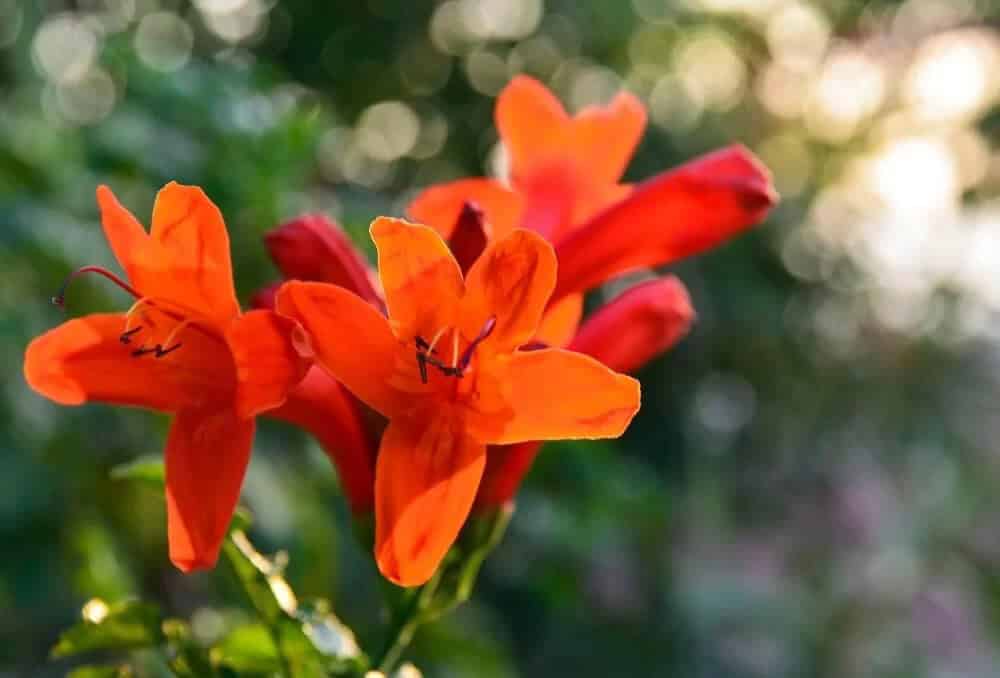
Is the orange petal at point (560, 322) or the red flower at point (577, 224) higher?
the red flower at point (577, 224)

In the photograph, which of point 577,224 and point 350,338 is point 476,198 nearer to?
point 577,224

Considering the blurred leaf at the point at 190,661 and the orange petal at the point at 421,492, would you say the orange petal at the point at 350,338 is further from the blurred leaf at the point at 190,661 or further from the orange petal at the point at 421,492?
the blurred leaf at the point at 190,661

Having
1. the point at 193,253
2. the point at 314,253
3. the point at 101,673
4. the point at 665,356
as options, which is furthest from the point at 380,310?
the point at 665,356

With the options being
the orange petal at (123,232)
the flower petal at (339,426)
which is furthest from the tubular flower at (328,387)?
the orange petal at (123,232)

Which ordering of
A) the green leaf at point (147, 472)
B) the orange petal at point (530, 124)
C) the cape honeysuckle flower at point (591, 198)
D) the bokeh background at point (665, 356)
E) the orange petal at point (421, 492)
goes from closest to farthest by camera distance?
the orange petal at point (421, 492), the green leaf at point (147, 472), the cape honeysuckle flower at point (591, 198), the orange petal at point (530, 124), the bokeh background at point (665, 356)

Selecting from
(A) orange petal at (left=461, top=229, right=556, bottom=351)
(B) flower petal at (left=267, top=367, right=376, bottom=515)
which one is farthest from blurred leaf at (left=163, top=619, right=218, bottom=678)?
(A) orange petal at (left=461, top=229, right=556, bottom=351)

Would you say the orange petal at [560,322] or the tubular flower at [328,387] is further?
the orange petal at [560,322]

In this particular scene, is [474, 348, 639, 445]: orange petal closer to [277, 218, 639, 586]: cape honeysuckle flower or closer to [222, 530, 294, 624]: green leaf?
[277, 218, 639, 586]: cape honeysuckle flower
